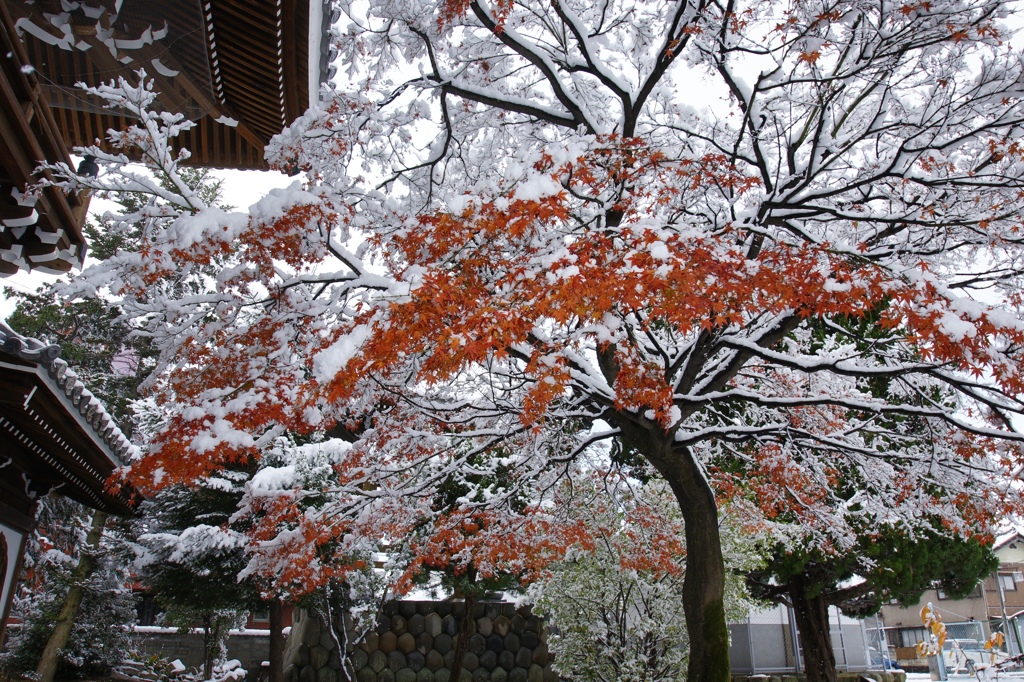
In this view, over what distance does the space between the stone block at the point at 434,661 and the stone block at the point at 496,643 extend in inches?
42.4

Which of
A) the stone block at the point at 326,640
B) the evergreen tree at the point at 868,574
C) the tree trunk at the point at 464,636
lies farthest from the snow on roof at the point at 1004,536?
the stone block at the point at 326,640

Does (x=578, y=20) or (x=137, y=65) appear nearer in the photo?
(x=137, y=65)

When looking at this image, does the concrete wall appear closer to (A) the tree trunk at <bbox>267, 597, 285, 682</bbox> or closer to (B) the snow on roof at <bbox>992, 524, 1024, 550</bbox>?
(A) the tree trunk at <bbox>267, 597, 285, 682</bbox>

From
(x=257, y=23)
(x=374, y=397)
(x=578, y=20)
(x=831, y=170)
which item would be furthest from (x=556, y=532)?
(x=257, y=23)

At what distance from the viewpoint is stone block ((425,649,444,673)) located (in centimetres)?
1302

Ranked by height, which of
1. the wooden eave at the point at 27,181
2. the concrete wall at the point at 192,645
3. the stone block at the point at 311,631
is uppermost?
the wooden eave at the point at 27,181

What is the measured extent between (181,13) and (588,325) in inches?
139

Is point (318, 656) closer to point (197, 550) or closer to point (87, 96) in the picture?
point (197, 550)

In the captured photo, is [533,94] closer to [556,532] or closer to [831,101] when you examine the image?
[831,101]

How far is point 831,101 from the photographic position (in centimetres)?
515

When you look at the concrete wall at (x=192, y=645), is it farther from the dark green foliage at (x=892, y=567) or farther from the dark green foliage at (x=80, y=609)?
the dark green foliage at (x=892, y=567)

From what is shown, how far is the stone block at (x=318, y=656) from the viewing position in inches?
489

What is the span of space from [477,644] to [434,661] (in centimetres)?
98

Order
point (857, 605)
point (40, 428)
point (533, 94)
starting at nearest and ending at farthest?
point (40, 428)
point (533, 94)
point (857, 605)
